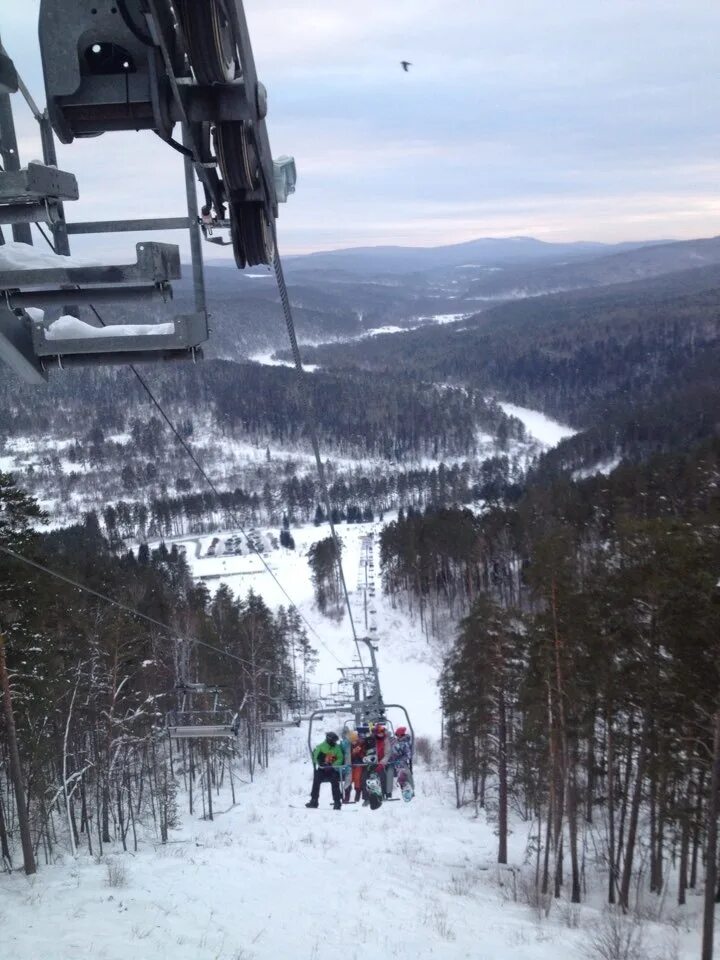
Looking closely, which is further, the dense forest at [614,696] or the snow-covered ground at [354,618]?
the snow-covered ground at [354,618]

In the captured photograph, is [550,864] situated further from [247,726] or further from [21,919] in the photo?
[247,726]

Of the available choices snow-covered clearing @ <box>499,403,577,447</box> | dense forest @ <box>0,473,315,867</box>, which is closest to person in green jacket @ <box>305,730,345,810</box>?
dense forest @ <box>0,473,315,867</box>

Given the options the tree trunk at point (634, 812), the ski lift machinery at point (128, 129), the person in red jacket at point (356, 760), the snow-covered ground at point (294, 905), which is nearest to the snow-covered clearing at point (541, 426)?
the snow-covered ground at point (294, 905)

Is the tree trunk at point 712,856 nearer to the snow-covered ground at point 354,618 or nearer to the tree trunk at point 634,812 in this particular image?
the tree trunk at point 634,812

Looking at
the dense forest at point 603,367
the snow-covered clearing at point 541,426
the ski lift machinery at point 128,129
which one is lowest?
the snow-covered clearing at point 541,426

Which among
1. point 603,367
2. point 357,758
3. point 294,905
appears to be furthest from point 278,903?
point 603,367
